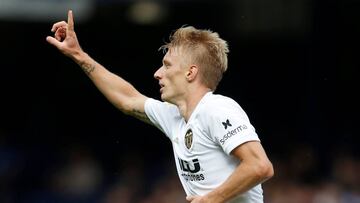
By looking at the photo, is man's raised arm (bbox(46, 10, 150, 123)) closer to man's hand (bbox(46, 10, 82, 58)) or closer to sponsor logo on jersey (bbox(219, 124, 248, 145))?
man's hand (bbox(46, 10, 82, 58))

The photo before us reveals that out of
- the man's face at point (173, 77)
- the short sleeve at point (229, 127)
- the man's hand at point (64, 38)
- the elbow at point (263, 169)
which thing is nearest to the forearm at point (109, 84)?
the man's hand at point (64, 38)

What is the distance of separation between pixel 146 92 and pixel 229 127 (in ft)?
30.5

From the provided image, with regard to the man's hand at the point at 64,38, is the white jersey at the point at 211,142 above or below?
below

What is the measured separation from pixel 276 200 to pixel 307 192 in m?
0.36

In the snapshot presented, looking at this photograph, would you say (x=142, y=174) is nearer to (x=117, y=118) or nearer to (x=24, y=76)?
(x=117, y=118)

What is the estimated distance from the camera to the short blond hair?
5938mm

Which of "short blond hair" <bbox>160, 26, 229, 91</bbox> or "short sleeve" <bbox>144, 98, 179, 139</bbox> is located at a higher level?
"short blond hair" <bbox>160, 26, 229, 91</bbox>

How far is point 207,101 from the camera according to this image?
5785 mm

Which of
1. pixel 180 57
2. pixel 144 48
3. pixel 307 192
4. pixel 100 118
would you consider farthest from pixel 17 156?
pixel 180 57

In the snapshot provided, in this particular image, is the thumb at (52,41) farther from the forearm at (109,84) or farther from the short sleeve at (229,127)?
the short sleeve at (229,127)

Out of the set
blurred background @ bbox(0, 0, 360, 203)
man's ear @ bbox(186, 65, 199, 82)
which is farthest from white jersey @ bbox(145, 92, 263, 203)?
blurred background @ bbox(0, 0, 360, 203)

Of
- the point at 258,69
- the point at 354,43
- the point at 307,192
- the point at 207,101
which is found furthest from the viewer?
the point at 258,69

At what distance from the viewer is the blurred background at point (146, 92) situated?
1204 cm

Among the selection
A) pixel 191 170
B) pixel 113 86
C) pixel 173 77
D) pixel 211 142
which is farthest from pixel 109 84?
pixel 211 142
